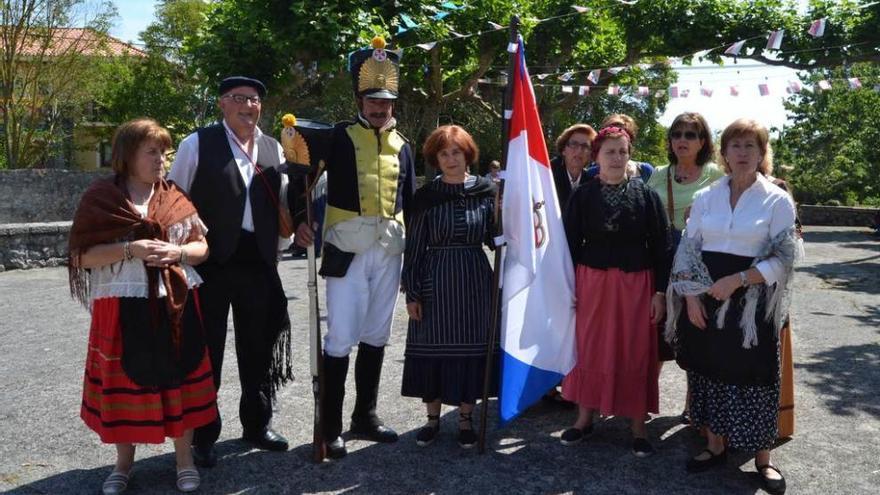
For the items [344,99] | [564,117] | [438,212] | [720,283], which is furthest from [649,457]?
[564,117]

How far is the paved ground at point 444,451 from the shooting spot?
3.38 m

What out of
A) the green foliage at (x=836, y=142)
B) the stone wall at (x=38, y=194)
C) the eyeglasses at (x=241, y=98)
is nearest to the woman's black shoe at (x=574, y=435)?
the eyeglasses at (x=241, y=98)

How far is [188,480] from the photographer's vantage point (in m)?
3.28

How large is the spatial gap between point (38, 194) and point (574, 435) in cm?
1763

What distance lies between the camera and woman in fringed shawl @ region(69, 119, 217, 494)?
3.10 meters

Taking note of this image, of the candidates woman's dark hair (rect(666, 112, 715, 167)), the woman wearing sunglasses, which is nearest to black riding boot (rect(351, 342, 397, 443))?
the woman wearing sunglasses

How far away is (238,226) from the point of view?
3537 mm

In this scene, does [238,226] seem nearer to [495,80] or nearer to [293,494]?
[293,494]

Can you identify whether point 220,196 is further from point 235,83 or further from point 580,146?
point 580,146

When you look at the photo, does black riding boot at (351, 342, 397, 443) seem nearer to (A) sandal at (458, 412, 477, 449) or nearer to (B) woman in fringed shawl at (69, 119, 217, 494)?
(A) sandal at (458, 412, 477, 449)

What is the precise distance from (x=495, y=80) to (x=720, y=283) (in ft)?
46.2

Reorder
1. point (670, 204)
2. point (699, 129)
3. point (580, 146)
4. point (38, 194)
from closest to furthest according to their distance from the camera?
point (699, 129), point (670, 204), point (580, 146), point (38, 194)

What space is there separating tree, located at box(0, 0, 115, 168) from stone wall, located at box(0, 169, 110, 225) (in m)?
6.25

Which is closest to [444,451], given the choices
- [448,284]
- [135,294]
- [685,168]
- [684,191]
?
[448,284]
